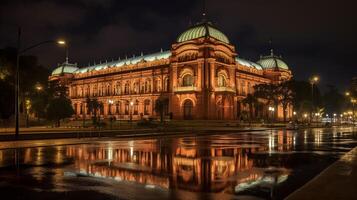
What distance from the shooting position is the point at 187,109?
88.9 meters

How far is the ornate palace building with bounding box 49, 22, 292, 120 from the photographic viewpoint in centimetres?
8594

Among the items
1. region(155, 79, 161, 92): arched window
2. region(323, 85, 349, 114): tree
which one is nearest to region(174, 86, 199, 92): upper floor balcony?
region(155, 79, 161, 92): arched window

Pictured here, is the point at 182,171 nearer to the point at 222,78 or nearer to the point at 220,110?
the point at 220,110

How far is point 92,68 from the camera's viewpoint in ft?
453

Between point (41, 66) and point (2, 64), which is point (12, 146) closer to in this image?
point (2, 64)

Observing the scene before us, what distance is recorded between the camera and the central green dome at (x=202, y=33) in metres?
88.4

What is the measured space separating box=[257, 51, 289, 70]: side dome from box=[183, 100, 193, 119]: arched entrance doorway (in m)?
48.7

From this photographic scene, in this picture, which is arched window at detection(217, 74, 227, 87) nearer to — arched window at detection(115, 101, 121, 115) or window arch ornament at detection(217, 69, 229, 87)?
window arch ornament at detection(217, 69, 229, 87)

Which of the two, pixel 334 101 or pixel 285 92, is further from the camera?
pixel 334 101

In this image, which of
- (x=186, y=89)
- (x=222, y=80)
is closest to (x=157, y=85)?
(x=186, y=89)

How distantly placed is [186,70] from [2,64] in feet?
142

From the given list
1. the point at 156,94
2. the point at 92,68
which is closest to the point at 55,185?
the point at 156,94

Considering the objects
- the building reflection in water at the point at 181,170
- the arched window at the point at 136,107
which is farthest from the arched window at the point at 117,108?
the building reflection in water at the point at 181,170

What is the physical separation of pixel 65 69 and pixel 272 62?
8221 cm
